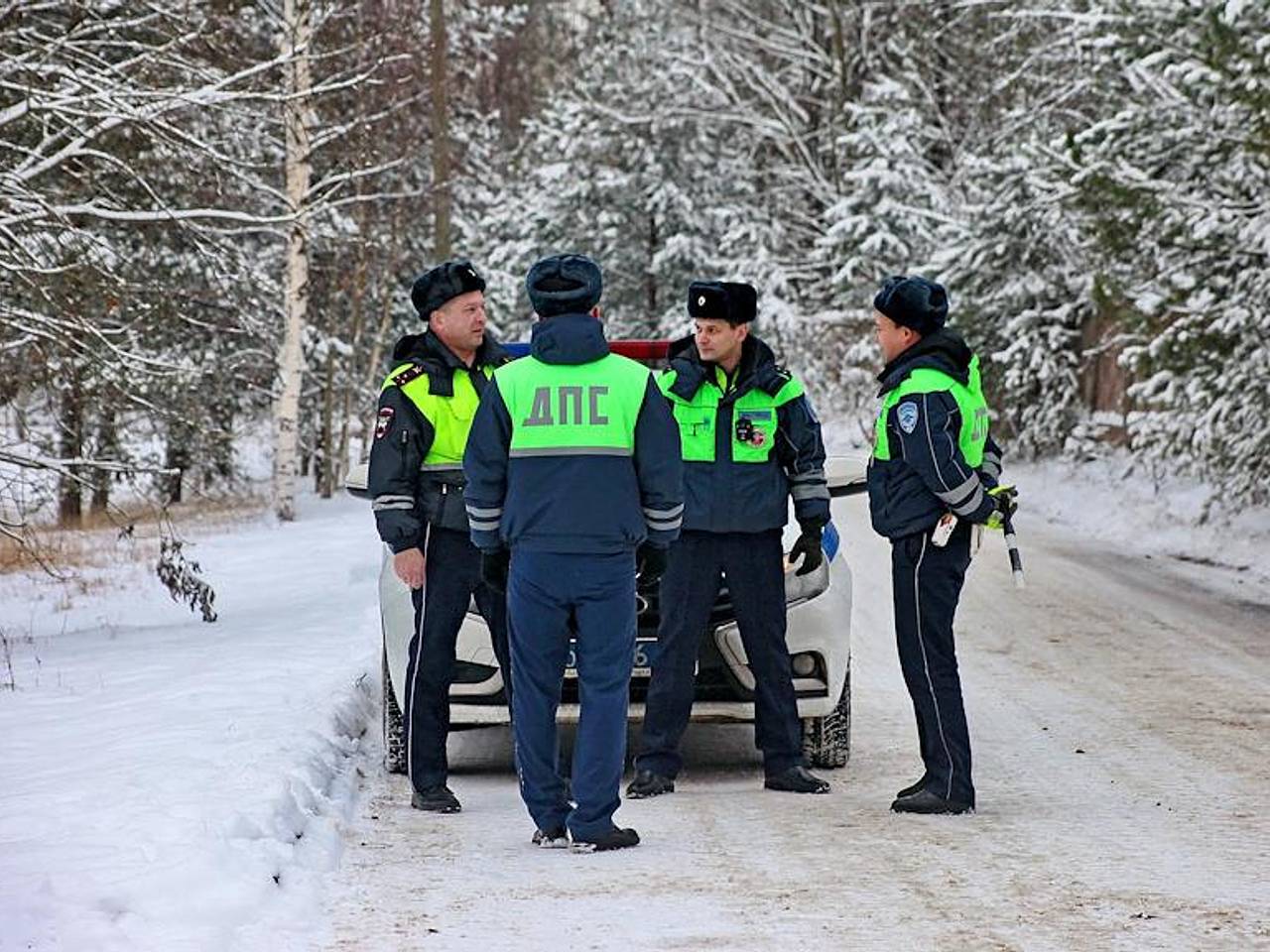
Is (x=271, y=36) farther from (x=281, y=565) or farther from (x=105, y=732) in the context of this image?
(x=105, y=732)

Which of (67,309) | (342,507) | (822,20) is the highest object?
(822,20)

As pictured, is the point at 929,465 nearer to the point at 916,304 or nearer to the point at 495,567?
the point at 916,304

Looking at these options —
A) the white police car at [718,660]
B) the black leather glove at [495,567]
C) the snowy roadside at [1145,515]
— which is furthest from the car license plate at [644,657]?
the snowy roadside at [1145,515]

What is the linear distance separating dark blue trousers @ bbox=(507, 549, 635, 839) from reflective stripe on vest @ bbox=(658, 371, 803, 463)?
1.17 meters

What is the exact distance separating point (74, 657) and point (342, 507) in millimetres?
18424

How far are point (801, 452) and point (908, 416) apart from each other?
64 cm

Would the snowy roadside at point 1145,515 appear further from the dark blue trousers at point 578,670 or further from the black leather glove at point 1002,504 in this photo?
the dark blue trousers at point 578,670

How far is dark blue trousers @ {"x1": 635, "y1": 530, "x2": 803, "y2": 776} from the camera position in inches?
302

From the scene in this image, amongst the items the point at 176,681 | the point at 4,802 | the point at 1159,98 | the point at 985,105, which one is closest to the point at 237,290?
the point at 176,681

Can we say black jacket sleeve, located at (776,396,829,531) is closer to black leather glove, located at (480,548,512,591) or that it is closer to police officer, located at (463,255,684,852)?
police officer, located at (463,255,684,852)

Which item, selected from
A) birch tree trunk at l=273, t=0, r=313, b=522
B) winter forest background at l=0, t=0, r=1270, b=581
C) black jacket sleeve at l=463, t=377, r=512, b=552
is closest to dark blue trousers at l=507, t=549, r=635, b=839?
black jacket sleeve at l=463, t=377, r=512, b=552

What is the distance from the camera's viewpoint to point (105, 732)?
8.09m

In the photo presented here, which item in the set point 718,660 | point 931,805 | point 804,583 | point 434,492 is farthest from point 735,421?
point 931,805

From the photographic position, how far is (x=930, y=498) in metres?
7.23
